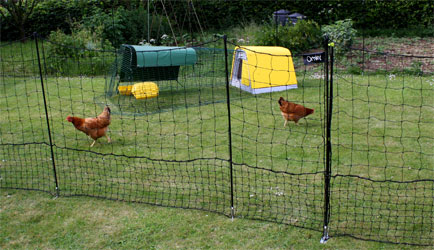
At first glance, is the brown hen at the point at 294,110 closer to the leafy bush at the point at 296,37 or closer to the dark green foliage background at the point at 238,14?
the leafy bush at the point at 296,37

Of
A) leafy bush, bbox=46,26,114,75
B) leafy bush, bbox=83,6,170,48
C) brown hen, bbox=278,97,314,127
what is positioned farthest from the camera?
leafy bush, bbox=83,6,170,48

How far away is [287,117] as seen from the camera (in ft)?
22.3

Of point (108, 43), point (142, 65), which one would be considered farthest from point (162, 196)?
point (108, 43)

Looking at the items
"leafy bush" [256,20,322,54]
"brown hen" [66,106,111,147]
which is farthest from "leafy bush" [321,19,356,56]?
"brown hen" [66,106,111,147]

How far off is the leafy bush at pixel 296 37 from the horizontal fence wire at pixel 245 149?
1.49 metres

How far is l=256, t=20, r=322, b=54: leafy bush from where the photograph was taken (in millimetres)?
11695

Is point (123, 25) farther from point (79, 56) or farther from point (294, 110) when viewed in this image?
point (294, 110)

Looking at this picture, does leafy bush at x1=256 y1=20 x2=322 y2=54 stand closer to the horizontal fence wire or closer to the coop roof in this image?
the horizontal fence wire

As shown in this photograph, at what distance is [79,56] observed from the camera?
1123cm

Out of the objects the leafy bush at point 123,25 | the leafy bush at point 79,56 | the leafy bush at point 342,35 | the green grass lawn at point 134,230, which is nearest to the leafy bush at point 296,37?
the leafy bush at point 342,35

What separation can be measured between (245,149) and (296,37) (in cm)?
660

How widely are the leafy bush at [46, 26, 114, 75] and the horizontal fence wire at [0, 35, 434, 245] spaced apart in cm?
111

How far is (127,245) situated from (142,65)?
17.4 feet

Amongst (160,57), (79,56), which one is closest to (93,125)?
(160,57)
